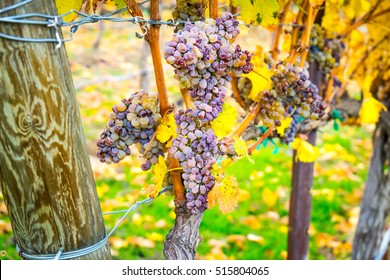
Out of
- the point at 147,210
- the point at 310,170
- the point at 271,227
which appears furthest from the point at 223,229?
the point at 310,170

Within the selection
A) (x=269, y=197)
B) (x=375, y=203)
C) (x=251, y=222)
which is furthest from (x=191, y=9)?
(x=269, y=197)

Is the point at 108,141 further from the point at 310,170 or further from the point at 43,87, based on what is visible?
the point at 310,170

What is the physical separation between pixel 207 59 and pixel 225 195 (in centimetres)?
32

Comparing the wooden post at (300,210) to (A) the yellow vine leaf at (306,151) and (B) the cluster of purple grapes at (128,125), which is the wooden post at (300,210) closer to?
(A) the yellow vine leaf at (306,151)

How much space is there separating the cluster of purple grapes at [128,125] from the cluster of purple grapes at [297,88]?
36cm

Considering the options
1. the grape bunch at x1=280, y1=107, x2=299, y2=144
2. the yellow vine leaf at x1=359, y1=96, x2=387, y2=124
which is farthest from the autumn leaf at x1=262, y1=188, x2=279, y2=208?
the grape bunch at x1=280, y1=107, x2=299, y2=144

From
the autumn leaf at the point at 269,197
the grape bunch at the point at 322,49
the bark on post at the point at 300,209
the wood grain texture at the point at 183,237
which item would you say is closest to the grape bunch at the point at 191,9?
the wood grain texture at the point at 183,237

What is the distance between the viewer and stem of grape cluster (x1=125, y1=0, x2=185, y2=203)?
3.15 feet

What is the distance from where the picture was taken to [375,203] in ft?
7.70

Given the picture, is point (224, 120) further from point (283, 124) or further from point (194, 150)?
point (283, 124)

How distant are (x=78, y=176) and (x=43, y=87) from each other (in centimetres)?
18

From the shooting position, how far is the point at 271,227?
2.91 metres

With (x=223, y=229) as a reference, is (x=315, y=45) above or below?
above
